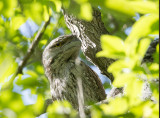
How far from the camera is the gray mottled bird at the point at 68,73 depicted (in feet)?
13.7

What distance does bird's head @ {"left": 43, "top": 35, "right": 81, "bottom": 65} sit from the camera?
4.52m

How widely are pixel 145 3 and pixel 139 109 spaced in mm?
540

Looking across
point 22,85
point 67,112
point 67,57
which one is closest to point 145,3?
point 67,112

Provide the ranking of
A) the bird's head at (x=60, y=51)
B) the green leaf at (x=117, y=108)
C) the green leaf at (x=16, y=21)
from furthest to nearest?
the bird's head at (x=60, y=51) → the green leaf at (x=16, y=21) → the green leaf at (x=117, y=108)

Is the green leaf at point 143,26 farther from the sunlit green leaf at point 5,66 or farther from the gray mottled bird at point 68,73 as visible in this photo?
the gray mottled bird at point 68,73

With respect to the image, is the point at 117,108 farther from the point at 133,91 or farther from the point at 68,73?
the point at 68,73

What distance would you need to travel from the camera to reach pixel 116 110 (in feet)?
4.69

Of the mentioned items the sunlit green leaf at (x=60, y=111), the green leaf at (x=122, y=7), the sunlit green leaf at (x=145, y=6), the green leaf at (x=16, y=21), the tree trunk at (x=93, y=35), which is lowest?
the sunlit green leaf at (x=60, y=111)

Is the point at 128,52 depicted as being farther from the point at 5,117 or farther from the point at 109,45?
the point at 5,117

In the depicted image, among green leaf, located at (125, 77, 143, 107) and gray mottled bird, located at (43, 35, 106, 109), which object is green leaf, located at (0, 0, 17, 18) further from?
gray mottled bird, located at (43, 35, 106, 109)

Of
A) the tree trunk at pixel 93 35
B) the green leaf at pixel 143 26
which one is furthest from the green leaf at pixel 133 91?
the tree trunk at pixel 93 35

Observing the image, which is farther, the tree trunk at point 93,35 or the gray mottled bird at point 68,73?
the gray mottled bird at point 68,73

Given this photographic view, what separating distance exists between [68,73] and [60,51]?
1.75ft

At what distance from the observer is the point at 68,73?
14.2 feet
